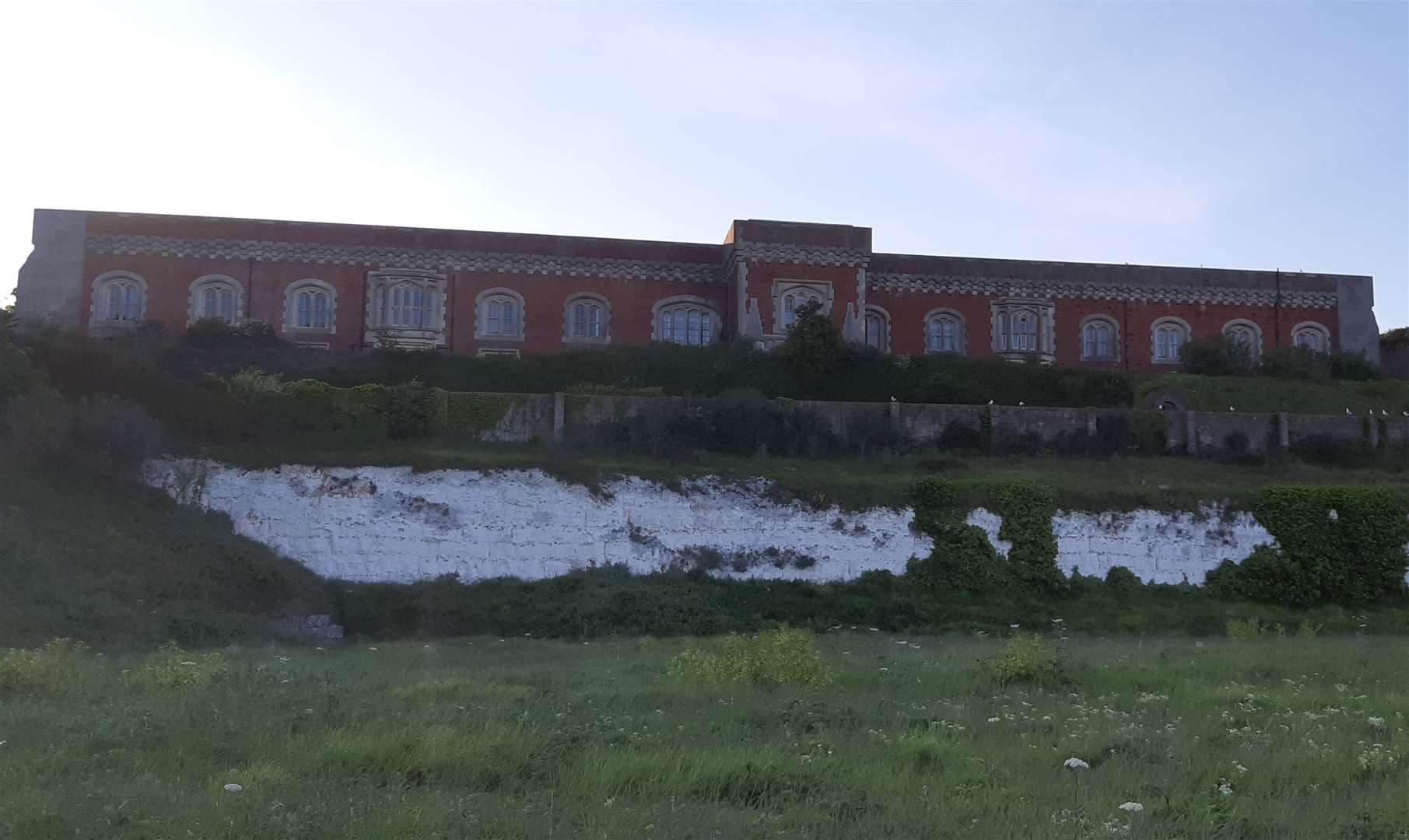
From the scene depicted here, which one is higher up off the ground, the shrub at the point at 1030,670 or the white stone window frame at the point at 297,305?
the white stone window frame at the point at 297,305

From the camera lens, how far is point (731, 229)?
138 ft

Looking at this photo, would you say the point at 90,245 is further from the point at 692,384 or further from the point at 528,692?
the point at 528,692

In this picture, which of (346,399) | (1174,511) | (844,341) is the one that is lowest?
(1174,511)

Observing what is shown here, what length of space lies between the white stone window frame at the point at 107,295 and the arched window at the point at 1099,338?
33.3 m

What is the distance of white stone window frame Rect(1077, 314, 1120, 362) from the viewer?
4494cm

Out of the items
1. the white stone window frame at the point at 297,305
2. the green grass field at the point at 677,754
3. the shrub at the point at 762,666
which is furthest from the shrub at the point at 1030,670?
the white stone window frame at the point at 297,305

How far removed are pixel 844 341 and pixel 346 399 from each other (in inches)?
634

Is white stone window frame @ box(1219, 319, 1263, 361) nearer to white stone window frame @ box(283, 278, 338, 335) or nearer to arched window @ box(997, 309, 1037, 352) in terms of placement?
arched window @ box(997, 309, 1037, 352)

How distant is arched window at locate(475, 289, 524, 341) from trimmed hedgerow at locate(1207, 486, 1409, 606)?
79.3 feet

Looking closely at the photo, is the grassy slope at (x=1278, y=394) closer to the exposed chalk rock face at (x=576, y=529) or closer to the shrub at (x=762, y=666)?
the exposed chalk rock face at (x=576, y=529)

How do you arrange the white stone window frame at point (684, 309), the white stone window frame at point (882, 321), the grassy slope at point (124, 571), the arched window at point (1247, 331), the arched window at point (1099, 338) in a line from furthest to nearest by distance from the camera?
1. the arched window at point (1247, 331)
2. the arched window at point (1099, 338)
3. the white stone window frame at point (882, 321)
4. the white stone window frame at point (684, 309)
5. the grassy slope at point (124, 571)

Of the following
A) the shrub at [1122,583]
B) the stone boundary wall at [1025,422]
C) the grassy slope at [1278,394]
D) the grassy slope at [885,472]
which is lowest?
the shrub at [1122,583]

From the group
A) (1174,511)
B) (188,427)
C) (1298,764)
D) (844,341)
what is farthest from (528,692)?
(844,341)

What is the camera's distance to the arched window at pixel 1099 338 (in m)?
45.1
